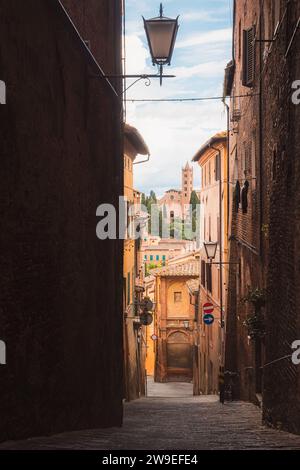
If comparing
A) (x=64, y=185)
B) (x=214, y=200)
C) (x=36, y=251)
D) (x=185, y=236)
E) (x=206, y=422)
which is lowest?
(x=206, y=422)

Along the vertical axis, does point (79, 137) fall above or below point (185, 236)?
below

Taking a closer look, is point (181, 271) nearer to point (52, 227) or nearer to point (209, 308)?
point (209, 308)

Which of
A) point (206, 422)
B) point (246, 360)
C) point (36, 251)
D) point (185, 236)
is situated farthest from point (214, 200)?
point (185, 236)

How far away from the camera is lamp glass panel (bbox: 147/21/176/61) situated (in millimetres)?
9148

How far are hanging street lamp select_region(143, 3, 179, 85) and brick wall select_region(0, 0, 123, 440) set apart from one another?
107 cm

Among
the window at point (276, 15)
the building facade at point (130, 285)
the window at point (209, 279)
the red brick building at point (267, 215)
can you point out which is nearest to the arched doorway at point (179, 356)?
the building facade at point (130, 285)

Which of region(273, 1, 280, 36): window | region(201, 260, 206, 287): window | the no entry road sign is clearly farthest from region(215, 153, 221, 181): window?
region(273, 1, 280, 36): window

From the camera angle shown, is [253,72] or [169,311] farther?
[169,311]

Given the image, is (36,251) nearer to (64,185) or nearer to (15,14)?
(64,185)

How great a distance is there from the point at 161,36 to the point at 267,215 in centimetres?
523

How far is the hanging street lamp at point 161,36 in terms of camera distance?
9148 mm

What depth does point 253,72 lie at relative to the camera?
640 inches

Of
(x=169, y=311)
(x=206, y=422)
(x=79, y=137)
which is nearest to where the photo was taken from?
(x=79, y=137)

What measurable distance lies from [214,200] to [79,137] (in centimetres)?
2265
